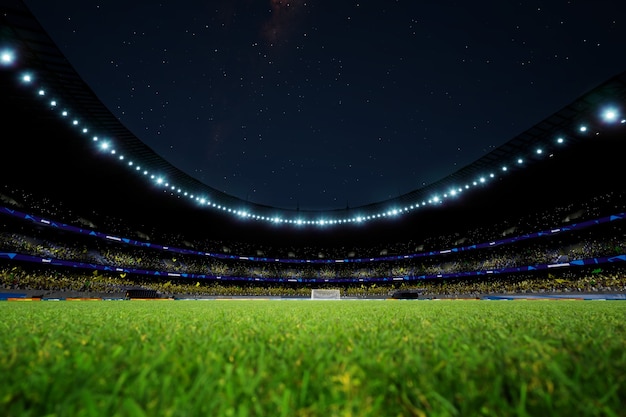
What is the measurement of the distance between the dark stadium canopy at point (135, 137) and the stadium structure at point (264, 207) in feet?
0.31

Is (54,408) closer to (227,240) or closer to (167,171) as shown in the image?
(167,171)

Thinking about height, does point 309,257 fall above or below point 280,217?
below

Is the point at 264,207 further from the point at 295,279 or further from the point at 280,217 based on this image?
the point at 295,279

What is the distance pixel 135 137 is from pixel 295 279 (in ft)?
122

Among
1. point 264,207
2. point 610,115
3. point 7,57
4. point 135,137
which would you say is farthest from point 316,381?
point 264,207

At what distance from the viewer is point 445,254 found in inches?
1865

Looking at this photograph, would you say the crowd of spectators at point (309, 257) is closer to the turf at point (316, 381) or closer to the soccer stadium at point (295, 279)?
the soccer stadium at point (295, 279)

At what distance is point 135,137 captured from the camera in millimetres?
26016

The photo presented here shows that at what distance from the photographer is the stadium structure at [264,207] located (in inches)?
813

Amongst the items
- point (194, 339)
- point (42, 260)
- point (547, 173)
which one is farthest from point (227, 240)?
point (194, 339)

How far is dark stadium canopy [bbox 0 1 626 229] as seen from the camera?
15562 mm

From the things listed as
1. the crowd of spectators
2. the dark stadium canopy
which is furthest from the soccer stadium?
the crowd of spectators

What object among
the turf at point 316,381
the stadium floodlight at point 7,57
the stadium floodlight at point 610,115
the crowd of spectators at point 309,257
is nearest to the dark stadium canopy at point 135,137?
the stadium floodlight at point 7,57

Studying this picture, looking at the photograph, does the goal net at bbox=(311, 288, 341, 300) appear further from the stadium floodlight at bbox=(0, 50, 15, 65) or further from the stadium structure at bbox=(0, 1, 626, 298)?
the stadium floodlight at bbox=(0, 50, 15, 65)
